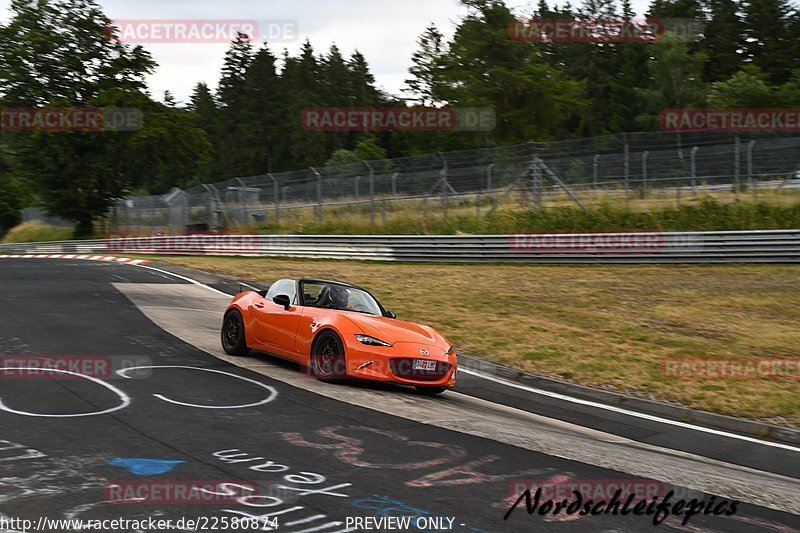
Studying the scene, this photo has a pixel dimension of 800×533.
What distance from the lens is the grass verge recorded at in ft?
34.7

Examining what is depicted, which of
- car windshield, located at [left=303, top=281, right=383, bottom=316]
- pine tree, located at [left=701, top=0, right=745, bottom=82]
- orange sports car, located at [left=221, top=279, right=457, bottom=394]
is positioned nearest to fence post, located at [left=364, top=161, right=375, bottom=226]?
orange sports car, located at [left=221, top=279, right=457, bottom=394]

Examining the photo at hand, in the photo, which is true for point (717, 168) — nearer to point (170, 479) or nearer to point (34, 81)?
point (170, 479)

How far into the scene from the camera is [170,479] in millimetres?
5348

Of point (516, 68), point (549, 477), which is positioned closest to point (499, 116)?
point (516, 68)

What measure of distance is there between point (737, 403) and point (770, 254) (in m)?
12.6

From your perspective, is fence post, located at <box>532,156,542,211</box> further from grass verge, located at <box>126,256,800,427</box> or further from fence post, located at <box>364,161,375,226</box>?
fence post, located at <box>364,161,375,226</box>

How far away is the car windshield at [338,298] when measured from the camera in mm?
10344

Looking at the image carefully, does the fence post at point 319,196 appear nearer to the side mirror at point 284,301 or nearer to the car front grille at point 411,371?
the side mirror at point 284,301

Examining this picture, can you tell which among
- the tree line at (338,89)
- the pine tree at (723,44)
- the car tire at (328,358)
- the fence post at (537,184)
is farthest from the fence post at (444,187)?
the pine tree at (723,44)

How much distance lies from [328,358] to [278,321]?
3.92 ft

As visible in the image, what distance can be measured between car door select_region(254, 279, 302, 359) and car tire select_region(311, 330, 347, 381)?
1.52ft

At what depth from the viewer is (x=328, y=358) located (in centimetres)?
968

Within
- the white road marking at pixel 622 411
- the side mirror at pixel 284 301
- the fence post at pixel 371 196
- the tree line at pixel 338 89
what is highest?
the tree line at pixel 338 89

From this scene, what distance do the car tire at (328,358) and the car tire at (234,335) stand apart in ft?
5.66
